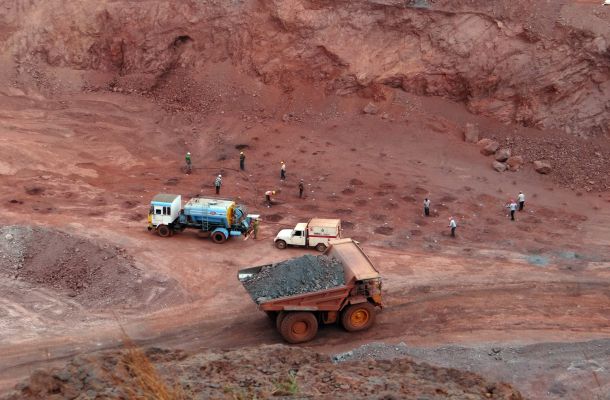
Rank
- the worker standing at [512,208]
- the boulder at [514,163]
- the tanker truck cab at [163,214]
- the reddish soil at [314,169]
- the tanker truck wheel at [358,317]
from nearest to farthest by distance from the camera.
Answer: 1. the tanker truck wheel at [358,317]
2. the reddish soil at [314,169]
3. the tanker truck cab at [163,214]
4. the worker standing at [512,208]
5. the boulder at [514,163]

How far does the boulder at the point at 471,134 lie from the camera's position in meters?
32.1

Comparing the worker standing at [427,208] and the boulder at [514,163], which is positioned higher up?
the boulder at [514,163]

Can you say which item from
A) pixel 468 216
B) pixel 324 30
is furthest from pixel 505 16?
pixel 468 216

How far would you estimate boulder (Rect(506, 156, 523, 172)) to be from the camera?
30120 mm

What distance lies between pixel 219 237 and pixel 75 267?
5.17 meters

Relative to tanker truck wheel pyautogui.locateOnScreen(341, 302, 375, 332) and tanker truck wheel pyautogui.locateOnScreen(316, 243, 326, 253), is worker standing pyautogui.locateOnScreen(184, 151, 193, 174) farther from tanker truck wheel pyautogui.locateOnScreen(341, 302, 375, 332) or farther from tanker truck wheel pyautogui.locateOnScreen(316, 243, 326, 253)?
tanker truck wheel pyautogui.locateOnScreen(341, 302, 375, 332)

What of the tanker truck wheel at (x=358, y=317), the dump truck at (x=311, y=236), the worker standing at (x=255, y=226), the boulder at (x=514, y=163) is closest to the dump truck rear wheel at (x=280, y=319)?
the tanker truck wheel at (x=358, y=317)

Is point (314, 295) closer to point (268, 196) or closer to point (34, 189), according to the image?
point (268, 196)

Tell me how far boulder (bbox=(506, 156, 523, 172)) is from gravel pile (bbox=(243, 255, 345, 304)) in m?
16.4

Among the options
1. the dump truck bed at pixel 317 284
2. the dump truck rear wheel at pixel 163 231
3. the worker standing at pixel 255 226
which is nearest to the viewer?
the dump truck bed at pixel 317 284

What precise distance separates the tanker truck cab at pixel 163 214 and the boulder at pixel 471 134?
54.0 ft

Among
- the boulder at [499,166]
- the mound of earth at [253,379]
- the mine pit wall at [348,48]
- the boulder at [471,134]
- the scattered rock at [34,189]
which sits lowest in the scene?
the mound of earth at [253,379]

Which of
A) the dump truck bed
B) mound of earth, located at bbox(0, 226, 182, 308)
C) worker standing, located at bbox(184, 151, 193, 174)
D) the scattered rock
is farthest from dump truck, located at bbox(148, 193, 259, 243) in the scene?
worker standing, located at bbox(184, 151, 193, 174)

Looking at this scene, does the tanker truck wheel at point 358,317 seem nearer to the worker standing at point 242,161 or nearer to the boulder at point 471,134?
the worker standing at point 242,161
